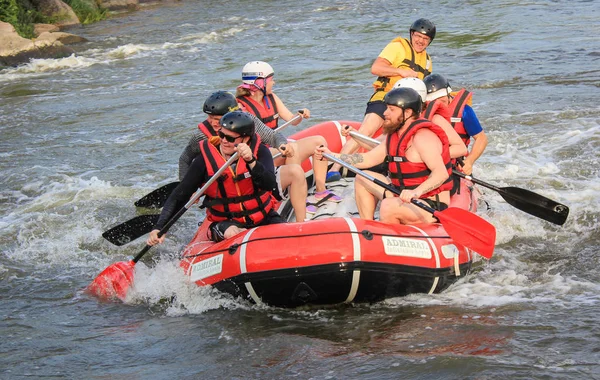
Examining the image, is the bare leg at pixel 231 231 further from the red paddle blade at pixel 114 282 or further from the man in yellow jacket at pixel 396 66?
the man in yellow jacket at pixel 396 66

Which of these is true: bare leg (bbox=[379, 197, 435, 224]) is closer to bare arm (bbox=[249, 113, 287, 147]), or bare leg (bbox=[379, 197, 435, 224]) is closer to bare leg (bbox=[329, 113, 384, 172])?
bare arm (bbox=[249, 113, 287, 147])

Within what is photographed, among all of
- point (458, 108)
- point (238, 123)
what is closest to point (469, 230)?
point (458, 108)

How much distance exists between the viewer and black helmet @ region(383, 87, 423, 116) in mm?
5992

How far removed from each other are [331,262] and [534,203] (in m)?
2.11

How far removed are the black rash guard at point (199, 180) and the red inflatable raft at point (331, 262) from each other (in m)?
0.40

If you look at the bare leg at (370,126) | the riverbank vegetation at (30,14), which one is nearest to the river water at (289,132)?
the bare leg at (370,126)

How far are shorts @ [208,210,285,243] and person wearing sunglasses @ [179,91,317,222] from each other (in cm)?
18

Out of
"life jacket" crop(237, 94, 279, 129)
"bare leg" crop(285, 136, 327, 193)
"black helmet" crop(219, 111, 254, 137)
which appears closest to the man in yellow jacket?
"bare leg" crop(285, 136, 327, 193)

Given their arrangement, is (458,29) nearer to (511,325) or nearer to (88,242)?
(88,242)

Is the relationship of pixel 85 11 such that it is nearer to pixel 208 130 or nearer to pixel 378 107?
pixel 378 107

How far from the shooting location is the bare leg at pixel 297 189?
682 centimetres

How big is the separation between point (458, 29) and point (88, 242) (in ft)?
42.8

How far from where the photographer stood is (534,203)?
6801 mm

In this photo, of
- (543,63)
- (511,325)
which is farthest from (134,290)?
(543,63)
